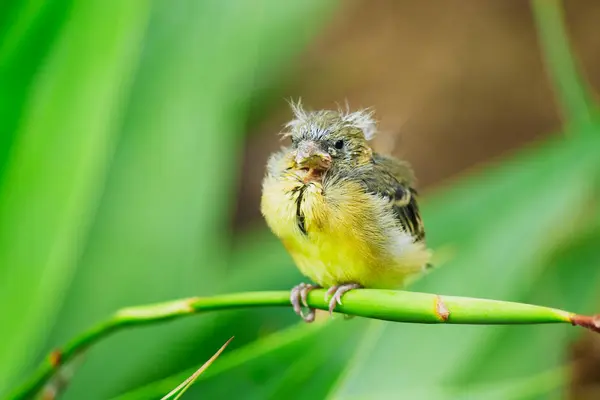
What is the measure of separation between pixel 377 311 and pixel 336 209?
0.33 metres

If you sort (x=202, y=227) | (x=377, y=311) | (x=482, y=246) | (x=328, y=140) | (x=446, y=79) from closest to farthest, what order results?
(x=377, y=311)
(x=328, y=140)
(x=482, y=246)
(x=202, y=227)
(x=446, y=79)

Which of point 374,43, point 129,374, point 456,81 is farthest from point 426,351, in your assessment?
point 374,43

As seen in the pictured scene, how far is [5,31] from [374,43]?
7.01ft

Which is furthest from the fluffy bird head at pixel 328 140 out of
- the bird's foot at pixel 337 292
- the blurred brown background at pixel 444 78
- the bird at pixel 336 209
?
the blurred brown background at pixel 444 78

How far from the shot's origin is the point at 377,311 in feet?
2.04

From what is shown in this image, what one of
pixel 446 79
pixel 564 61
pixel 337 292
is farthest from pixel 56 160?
pixel 446 79

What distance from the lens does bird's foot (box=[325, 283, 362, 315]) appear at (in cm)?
80

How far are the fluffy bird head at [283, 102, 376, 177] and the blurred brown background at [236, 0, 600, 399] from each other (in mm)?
Result: 1659

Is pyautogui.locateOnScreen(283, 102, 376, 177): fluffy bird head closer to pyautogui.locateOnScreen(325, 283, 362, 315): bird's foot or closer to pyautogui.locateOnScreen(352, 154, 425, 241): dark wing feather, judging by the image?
pyautogui.locateOnScreen(352, 154, 425, 241): dark wing feather

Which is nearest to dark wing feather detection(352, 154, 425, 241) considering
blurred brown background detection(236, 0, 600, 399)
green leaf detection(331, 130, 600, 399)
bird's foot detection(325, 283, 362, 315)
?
bird's foot detection(325, 283, 362, 315)

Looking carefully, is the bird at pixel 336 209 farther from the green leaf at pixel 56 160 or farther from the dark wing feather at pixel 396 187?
the green leaf at pixel 56 160

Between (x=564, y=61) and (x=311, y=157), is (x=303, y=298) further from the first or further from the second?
(x=564, y=61)

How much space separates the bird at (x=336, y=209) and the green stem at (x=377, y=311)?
0.11 m

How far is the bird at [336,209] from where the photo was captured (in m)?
0.95
